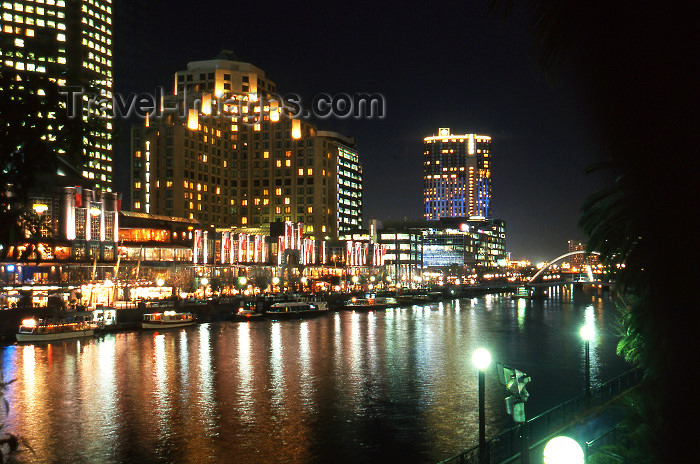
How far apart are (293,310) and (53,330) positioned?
1566 inches

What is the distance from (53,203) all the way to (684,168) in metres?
78.6

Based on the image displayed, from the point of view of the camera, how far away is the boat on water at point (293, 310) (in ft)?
315

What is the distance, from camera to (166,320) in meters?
76.6

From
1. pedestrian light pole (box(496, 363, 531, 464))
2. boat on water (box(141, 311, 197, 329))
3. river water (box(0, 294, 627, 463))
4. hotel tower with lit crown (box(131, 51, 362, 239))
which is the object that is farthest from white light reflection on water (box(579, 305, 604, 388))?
hotel tower with lit crown (box(131, 51, 362, 239))

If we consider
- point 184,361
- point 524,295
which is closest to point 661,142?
point 184,361

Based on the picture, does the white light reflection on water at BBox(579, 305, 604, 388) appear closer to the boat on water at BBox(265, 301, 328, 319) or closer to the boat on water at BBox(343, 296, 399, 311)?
the boat on water at BBox(343, 296, 399, 311)

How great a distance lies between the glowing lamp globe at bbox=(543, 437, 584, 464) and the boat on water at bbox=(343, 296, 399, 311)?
110438mm

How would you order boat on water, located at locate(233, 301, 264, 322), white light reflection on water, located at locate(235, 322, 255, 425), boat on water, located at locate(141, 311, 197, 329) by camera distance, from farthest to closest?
boat on water, located at locate(233, 301, 264, 322) → boat on water, located at locate(141, 311, 197, 329) → white light reflection on water, located at locate(235, 322, 255, 425)

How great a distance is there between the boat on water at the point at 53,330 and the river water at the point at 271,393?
154cm

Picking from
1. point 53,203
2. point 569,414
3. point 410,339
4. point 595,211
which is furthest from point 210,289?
point 595,211

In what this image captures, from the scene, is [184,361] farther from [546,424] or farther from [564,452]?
[564,452]

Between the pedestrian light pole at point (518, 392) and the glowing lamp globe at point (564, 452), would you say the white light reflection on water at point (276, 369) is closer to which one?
the pedestrian light pole at point (518, 392)

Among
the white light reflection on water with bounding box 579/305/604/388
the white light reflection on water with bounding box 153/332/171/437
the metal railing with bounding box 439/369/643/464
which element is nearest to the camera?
the metal railing with bounding box 439/369/643/464

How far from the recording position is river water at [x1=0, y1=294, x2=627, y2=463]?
1152 inches
